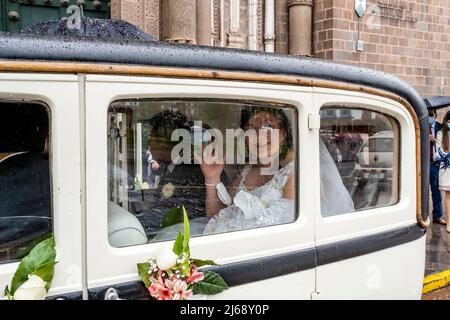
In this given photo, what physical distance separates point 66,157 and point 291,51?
7.67 m

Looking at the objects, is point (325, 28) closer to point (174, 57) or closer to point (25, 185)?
point (174, 57)

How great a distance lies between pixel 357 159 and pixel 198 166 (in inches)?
31.6

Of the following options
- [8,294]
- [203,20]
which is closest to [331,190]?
[8,294]

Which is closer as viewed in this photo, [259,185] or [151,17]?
[259,185]

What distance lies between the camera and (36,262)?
53.8 inches

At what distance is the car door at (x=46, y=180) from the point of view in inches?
54.7

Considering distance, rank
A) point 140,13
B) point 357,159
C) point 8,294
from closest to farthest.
Result: point 8,294
point 357,159
point 140,13

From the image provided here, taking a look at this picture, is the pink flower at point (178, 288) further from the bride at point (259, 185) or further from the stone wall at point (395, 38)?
the stone wall at point (395, 38)

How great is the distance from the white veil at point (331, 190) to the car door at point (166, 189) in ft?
0.49

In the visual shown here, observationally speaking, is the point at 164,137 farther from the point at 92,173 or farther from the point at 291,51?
the point at 291,51

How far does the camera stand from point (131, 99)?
1.54m

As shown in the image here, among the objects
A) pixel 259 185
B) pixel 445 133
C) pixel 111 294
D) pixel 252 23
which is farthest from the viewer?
pixel 252 23

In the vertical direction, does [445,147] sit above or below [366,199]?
above
